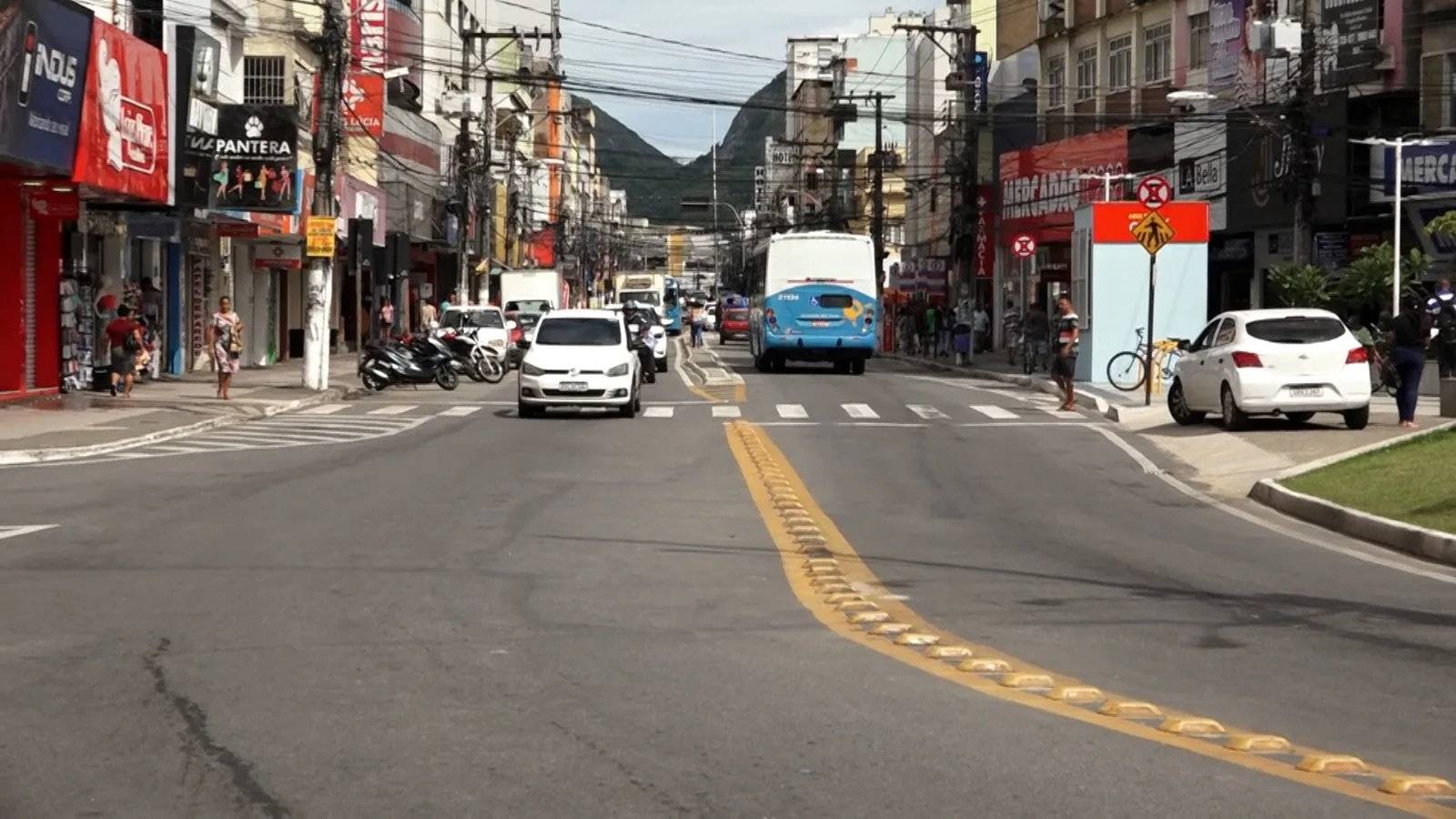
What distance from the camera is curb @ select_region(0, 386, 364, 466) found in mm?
21203

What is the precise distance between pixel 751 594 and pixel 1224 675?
323 cm

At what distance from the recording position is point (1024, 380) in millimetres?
42938

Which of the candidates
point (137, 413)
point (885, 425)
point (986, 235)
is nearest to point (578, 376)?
point (885, 425)

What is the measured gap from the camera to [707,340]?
98.6m

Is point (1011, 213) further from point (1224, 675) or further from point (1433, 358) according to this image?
point (1224, 675)

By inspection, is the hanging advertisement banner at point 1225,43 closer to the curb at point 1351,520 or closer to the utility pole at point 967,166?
the utility pole at point 967,166

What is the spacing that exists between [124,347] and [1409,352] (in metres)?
19.7

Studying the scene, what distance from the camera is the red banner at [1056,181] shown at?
2274 inches

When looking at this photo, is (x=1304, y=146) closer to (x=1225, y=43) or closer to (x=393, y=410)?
(x=1225, y=43)

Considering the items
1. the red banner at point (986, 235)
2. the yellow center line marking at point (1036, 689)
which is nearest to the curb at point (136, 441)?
the yellow center line marking at point (1036, 689)

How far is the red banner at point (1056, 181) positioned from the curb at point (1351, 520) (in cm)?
3678

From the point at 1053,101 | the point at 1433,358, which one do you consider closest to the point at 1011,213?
the point at 1053,101

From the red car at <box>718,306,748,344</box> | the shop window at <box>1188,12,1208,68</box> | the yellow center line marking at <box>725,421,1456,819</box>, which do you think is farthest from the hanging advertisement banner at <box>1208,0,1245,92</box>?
the red car at <box>718,306,748,344</box>

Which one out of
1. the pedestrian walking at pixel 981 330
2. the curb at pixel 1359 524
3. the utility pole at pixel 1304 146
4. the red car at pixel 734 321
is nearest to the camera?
the curb at pixel 1359 524
